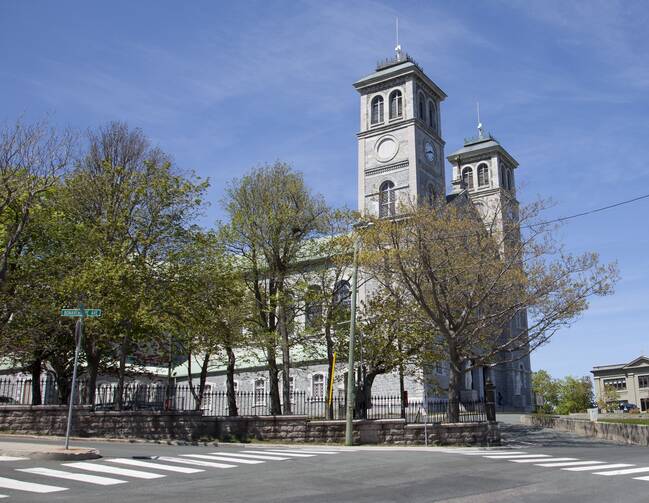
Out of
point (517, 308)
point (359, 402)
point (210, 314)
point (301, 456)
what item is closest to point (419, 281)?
point (517, 308)

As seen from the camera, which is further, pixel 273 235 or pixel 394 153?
pixel 394 153

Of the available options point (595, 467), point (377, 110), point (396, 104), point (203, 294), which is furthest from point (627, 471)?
point (377, 110)

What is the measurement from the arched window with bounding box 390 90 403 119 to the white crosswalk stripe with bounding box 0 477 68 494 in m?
44.8

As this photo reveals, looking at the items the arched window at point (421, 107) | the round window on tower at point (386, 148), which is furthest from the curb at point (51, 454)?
the arched window at point (421, 107)

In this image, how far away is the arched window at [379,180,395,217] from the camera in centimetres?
4878

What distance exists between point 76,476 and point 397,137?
139 ft

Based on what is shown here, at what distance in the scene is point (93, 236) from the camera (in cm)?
2391

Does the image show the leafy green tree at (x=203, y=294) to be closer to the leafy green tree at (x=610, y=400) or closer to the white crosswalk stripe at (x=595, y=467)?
the white crosswalk stripe at (x=595, y=467)

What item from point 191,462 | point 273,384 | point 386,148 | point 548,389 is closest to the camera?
point 191,462

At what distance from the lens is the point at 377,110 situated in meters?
53.2

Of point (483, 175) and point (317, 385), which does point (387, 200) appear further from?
point (483, 175)

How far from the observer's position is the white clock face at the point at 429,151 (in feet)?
168

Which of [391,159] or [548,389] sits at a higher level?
[391,159]

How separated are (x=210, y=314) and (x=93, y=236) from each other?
5.87 meters
